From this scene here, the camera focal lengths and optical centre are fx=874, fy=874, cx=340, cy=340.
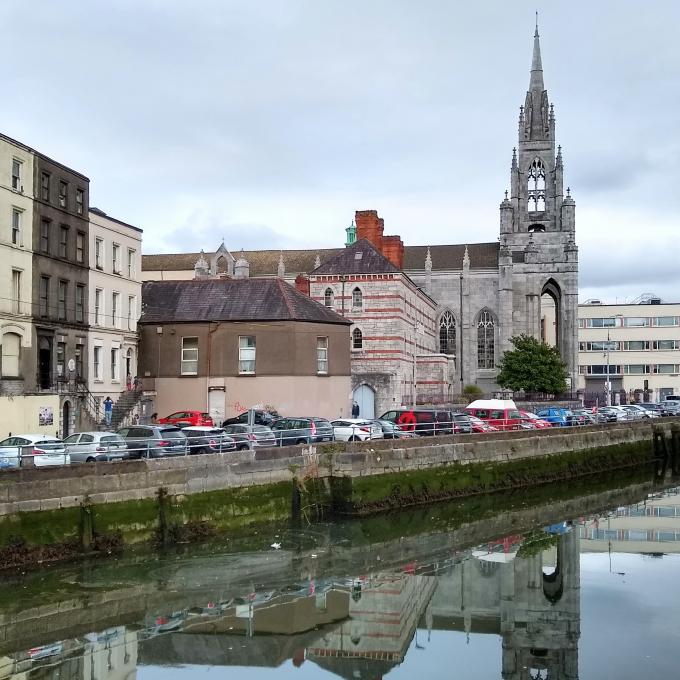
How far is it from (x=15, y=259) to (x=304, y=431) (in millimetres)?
14113

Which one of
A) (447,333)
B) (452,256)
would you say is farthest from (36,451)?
(452,256)

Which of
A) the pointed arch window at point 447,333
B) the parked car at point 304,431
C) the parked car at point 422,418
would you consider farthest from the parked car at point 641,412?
the parked car at point 304,431

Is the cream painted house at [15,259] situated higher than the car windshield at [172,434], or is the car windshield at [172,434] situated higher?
the cream painted house at [15,259]

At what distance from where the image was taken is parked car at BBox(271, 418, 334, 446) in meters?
31.6

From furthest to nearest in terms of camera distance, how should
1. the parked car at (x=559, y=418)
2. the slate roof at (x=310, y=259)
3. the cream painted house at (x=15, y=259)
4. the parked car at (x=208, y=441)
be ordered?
the slate roof at (x=310, y=259), the parked car at (x=559, y=418), the cream painted house at (x=15, y=259), the parked car at (x=208, y=441)

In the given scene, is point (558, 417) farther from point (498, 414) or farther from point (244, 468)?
point (244, 468)

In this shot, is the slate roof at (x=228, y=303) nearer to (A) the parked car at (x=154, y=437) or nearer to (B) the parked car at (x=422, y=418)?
(B) the parked car at (x=422, y=418)

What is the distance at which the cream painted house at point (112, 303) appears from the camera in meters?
41.9

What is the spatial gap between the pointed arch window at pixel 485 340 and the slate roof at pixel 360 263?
120ft

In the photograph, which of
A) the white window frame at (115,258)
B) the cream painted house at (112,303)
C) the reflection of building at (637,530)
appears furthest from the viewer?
the white window frame at (115,258)

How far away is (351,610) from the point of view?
20.7 metres

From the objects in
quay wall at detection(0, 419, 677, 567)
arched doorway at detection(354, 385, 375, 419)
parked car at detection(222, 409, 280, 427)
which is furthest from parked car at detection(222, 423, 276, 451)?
arched doorway at detection(354, 385, 375, 419)

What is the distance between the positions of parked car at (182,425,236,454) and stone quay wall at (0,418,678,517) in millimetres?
691

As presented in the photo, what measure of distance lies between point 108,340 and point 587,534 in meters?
24.4
